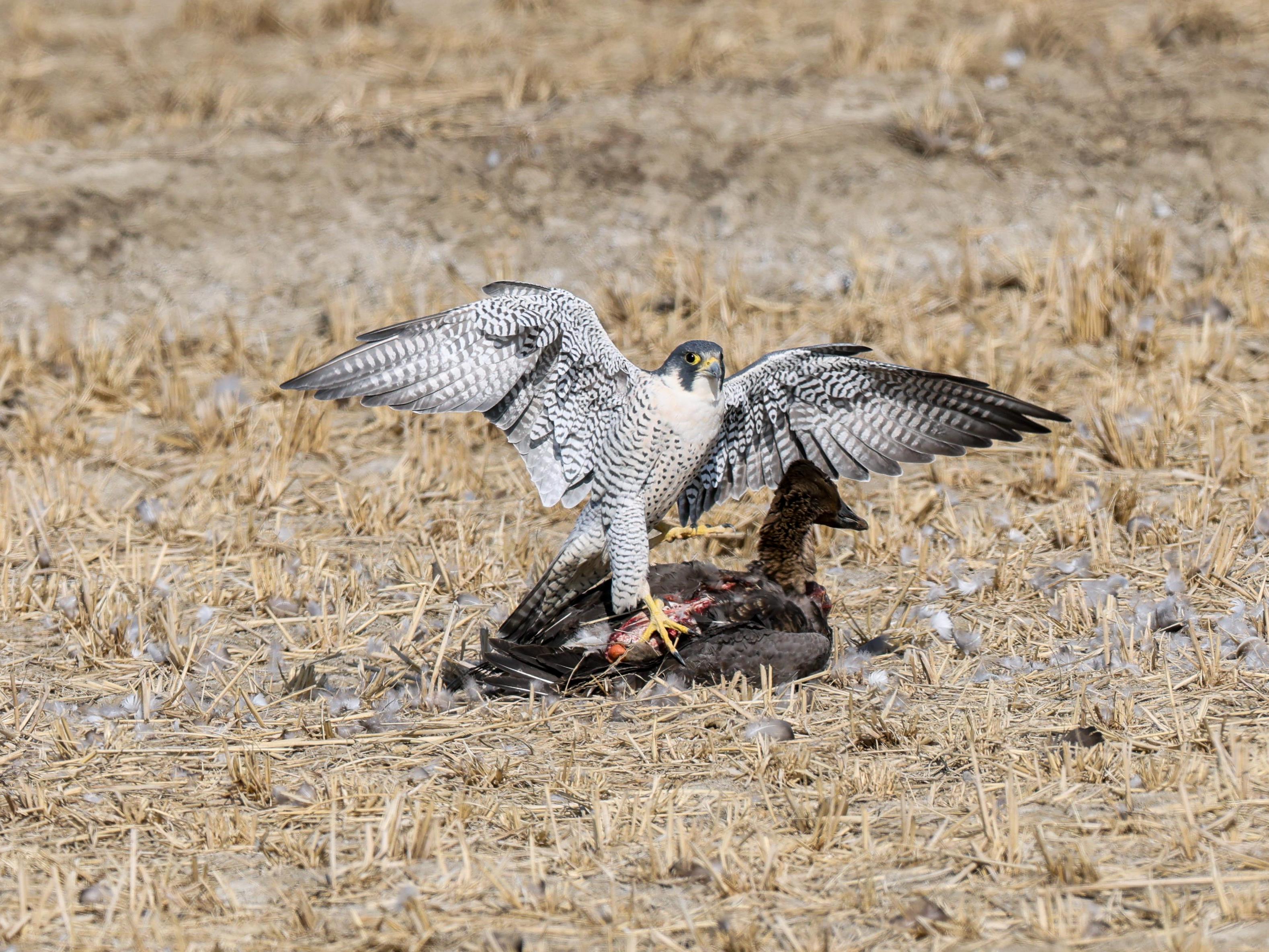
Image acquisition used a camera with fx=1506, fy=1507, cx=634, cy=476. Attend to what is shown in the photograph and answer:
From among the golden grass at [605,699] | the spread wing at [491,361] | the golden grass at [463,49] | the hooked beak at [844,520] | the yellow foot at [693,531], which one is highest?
the golden grass at [463,49]

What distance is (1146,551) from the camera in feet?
19.0

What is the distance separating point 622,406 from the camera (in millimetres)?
5070

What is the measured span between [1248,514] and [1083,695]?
1.85 meters

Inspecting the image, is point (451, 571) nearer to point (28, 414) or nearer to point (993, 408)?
point (993, 408)

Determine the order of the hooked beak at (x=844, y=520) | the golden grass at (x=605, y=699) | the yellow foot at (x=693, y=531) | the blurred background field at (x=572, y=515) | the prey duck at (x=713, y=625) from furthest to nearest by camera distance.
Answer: the yellow foot at (x=693, y=531)
the hooked beak at (x=844, y=520)
the prey duck at (x=713, y=625)
the blurred background field at (x=572, y=515)
the golden grass at (x=605, y=699)

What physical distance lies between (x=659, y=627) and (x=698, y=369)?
2.83ft

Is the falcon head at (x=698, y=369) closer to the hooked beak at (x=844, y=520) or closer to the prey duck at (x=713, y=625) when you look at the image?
the prey duck at (x=713, y=625)

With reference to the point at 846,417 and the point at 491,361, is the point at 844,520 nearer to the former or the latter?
the point at 846,417

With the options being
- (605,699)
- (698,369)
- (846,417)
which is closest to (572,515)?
(846,417)

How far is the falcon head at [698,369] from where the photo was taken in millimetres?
4738

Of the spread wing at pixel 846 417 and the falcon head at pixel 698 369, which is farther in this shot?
the spread wing at pixel 846 417

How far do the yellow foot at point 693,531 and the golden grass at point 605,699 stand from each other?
536 mm

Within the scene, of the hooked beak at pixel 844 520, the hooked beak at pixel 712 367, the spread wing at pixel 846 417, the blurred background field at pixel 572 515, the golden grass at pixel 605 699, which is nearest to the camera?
the golden grass at pixel 605 699

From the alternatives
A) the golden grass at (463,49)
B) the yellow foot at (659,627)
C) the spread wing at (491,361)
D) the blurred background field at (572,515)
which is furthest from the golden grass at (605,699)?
the golden grass at (463,49)
